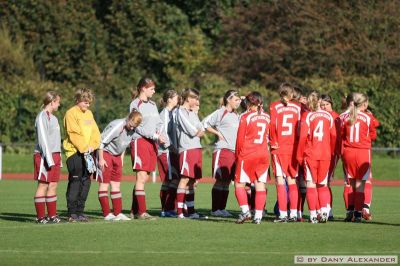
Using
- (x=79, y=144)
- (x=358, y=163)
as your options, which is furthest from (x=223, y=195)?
(x=79, y=144)

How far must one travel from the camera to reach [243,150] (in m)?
17.5

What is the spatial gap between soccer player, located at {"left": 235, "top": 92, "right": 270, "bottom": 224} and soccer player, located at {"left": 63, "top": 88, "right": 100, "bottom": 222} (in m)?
2.26

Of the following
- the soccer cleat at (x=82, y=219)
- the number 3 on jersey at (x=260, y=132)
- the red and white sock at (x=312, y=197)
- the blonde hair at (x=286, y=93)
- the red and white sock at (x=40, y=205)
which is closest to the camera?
the number 3 on jersey at (x=260, y=132)

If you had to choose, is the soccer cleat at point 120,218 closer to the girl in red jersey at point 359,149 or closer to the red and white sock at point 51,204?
the red and white sock at point 51,204

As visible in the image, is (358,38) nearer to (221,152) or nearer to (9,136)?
(9,136)

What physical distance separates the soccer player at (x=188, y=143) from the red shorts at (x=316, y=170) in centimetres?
212

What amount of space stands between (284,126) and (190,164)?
2.02 meters

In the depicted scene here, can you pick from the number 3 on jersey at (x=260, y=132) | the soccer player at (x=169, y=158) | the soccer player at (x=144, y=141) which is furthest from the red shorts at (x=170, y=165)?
the number 3 on jersey at (x=260, y=132)

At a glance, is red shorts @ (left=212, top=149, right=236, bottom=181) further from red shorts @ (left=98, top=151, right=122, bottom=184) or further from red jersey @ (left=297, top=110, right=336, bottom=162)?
red jersey @ (left=297, top=110, right=336, bottom=162)

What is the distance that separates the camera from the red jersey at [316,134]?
17.7m

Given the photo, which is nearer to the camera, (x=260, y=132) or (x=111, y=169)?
(x=260, y=132)

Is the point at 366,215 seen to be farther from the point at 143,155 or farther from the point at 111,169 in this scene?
the point at 111,169

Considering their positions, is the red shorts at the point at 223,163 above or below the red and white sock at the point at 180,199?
above

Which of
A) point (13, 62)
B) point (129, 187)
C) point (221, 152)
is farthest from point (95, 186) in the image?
point (13, 62)
